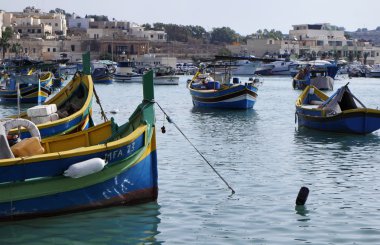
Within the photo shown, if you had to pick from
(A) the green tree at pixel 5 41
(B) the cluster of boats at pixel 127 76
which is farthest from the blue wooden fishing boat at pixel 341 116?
(A) the green tree at pixel 5 41

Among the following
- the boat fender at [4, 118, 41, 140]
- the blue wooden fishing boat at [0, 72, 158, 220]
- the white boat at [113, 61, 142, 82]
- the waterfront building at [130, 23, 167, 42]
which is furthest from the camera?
the waterfront building at [130, 23, 167, 42]

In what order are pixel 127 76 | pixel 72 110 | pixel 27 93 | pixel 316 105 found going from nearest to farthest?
pixel 72 110
pixel 316 105
pixel 27 93
pixel 127 76

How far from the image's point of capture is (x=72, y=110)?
25.5m

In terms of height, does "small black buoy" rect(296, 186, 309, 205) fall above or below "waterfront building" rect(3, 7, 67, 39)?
below

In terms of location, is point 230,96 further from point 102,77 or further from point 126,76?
point 126,76

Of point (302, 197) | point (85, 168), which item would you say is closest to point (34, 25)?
point (302, 197)

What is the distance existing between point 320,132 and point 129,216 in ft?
56.8

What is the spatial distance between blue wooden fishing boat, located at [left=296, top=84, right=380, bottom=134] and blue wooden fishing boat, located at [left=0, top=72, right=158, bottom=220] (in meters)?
14.8

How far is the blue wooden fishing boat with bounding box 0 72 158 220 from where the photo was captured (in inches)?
A: 593

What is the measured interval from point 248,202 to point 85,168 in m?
4.29

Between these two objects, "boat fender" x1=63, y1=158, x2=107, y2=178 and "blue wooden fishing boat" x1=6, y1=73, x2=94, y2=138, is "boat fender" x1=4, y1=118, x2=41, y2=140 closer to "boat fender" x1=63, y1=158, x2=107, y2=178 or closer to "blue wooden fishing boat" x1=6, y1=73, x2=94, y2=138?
"blue wooden fishing boat" x1=6, y1=73, x2=94, y2=138

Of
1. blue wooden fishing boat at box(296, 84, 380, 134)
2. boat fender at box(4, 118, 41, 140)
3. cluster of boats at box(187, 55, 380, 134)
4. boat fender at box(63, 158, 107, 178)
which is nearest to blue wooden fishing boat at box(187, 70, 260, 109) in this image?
cluster of boats at box(187, 55, 380, 134)

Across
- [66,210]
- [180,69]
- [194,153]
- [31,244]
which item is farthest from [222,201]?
[180,69]

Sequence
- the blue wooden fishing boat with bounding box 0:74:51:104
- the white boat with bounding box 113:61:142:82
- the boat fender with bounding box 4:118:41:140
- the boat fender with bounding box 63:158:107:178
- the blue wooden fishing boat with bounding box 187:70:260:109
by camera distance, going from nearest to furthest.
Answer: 1. the boat fender with bounding box 63:158:107:178
2. the boat fender with bounding box 4:118:41:140
3. the blue wooden fishing boat with bounding box 187:70:260:109
4. the blue wooden fishing boat with bounding box 0:74:51:104
5. the white boat with bounding box 113:61:142:82
